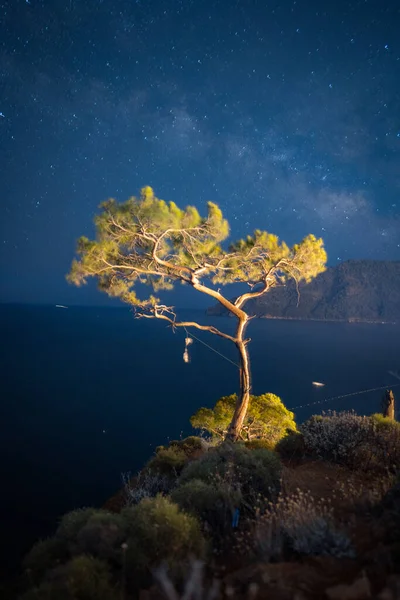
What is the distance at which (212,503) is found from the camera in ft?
→ 14.8

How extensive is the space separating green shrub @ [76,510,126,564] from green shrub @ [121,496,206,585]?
0.13 m

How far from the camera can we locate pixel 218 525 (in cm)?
421

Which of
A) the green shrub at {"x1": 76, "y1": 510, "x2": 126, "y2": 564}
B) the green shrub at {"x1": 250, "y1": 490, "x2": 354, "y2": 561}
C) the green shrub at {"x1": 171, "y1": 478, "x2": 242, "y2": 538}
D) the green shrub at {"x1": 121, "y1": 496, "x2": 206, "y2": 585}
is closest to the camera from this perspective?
the green shrub at {"x1": 250, "y1": 490, "x2": 354, "y2": 561}

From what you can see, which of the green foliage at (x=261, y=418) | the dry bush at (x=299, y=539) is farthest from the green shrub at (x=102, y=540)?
the green foliage at (x=261, y=418)

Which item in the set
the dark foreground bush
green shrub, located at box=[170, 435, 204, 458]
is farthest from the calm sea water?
the dark foreground bush

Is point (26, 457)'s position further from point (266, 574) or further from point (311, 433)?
point (266, 574)

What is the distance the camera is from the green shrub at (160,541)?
337 cm

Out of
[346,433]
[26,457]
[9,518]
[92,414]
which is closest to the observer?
[346,433]

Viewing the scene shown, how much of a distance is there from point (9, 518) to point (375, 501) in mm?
24843

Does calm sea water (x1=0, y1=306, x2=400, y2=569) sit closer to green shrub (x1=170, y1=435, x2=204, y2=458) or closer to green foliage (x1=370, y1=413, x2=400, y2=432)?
green shrub (x1=170, y1=435, x2=204, y2=458)

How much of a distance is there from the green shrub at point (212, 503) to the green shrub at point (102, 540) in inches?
37.3

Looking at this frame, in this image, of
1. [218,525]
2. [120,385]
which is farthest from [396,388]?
[218,525]

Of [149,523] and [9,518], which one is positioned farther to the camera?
[9,518]

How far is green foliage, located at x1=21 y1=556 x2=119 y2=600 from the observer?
2.89 meters
